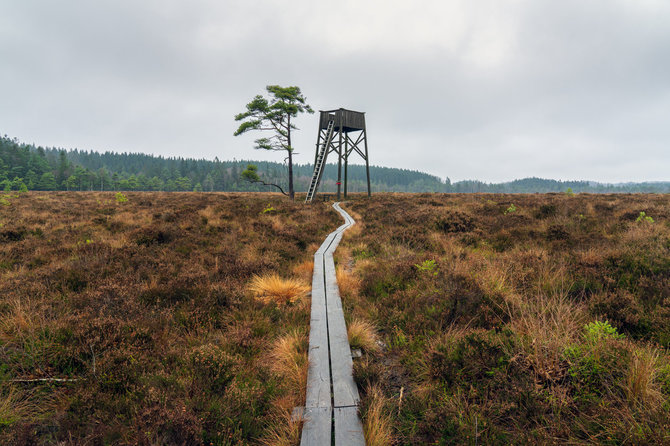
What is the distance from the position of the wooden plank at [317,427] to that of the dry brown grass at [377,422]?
1.06 ft

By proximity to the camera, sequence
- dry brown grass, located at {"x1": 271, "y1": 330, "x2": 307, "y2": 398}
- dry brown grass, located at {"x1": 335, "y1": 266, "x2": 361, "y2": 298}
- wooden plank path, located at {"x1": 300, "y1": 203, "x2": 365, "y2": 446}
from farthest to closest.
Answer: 1. dry brown grass, located at {"x1": 335, "y1": 266, "x2": 361, "y2": 298}
2. dry brown grass, located at {"x1": 271, "y1": 330, "x2": 307, "y2": 398}
3. wooden plank path, located at {"x1": 300, "y1": 203, "x2": 365, "y2": 446}

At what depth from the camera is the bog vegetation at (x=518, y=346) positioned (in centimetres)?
219

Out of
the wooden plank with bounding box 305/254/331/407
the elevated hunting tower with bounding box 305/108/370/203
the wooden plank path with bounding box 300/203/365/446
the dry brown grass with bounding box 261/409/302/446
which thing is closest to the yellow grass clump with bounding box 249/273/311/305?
the wooden plank with bounding box 305/254/331/407

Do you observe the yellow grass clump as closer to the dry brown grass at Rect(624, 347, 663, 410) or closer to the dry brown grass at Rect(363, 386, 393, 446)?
the dry brown grass at Rect(363, 386, 393, 446)

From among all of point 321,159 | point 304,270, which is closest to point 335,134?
point 321,159

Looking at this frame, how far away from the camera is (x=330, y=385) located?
2.83m

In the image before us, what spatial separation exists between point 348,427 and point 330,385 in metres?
0.51

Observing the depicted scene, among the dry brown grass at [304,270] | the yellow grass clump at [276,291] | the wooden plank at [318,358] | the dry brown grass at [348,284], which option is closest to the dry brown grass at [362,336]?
the wooden plank at [318,358]

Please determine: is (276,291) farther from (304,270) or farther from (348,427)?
(348,427)

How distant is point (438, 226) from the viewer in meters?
10.2

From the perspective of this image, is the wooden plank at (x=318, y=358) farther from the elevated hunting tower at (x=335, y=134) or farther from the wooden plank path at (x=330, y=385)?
the elevated hunting tower at (x=335, y=134)

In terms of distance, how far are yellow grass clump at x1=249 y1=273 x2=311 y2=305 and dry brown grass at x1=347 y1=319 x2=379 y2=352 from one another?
154cm

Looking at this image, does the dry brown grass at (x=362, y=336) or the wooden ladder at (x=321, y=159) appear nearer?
the dry brown grass at (x=362, y=336)

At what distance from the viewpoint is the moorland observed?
7.34ft
